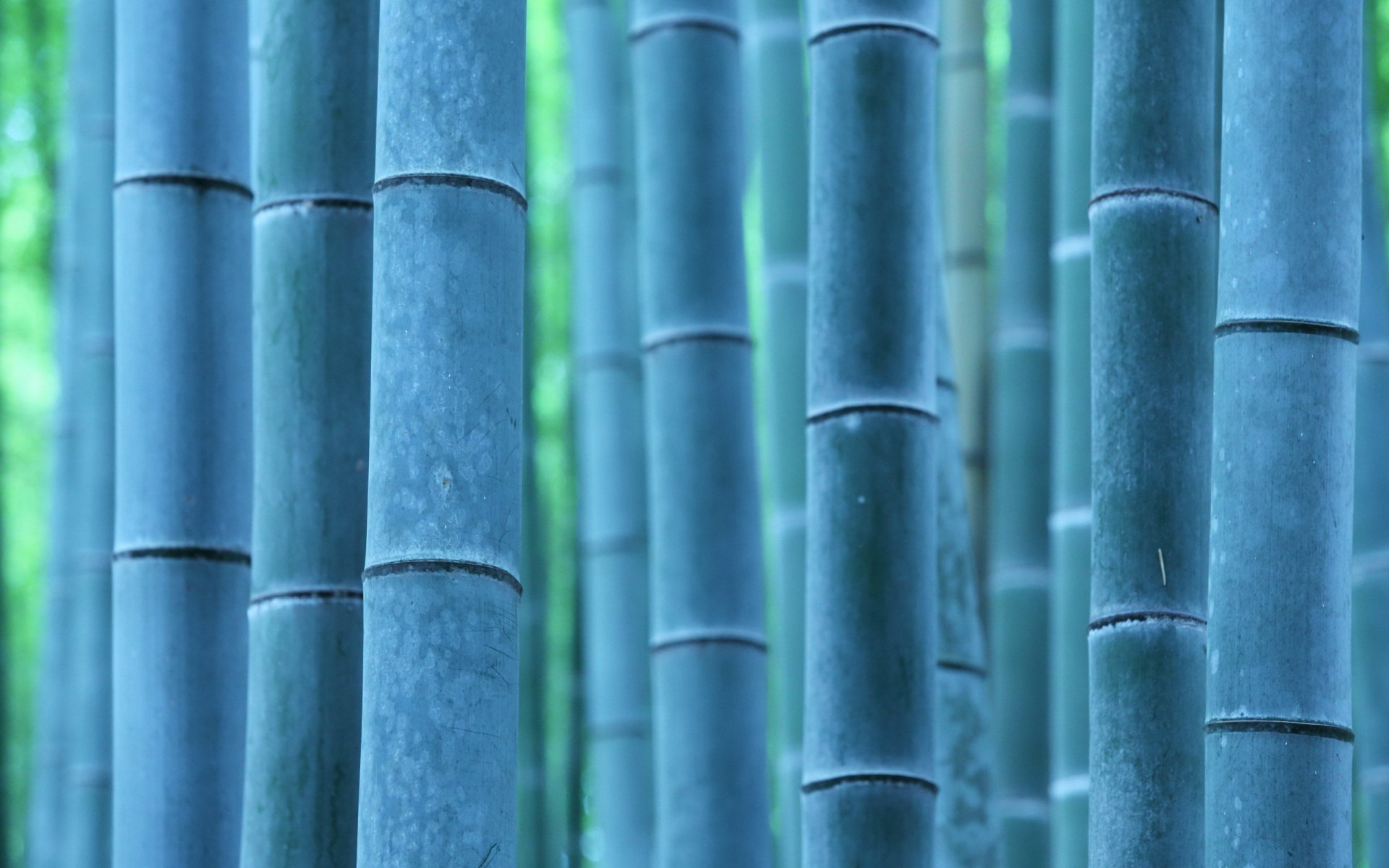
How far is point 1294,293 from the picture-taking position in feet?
Result: 7.45

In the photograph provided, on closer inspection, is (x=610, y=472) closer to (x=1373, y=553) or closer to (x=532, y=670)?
(x=532, y=670)

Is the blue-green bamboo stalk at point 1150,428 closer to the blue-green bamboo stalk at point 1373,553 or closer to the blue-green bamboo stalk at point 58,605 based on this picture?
the blue-green bamboo stalk at point 1373,553

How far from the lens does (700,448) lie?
339cm

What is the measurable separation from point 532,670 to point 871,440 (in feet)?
13.1

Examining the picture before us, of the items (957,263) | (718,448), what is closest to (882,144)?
(718,448)

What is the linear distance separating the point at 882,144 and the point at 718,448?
690mm

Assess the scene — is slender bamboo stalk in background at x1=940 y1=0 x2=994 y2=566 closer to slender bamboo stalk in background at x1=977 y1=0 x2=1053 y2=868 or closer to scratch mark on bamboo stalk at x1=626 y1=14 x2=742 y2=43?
slender bamboo stalk in background at x1=977 y1=0 x2=1053 y2=868

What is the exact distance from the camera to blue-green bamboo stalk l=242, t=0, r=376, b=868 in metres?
2.54

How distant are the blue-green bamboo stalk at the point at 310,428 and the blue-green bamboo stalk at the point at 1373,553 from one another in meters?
2.58

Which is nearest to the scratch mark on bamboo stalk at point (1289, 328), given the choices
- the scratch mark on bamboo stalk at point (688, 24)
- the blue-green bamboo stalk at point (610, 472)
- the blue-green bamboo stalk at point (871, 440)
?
the blue-green bamboo stalk at point (871, 440)

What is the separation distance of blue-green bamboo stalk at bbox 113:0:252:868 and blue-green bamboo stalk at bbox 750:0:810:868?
2.09 metres

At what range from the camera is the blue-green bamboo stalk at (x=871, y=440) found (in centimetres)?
278

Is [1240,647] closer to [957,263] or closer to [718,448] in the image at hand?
[718,448]

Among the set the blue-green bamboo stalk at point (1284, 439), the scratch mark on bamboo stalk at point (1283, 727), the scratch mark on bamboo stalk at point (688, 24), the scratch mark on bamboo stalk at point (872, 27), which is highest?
the scratch mark on bamboo stalk at point (688, 24)
